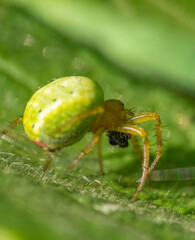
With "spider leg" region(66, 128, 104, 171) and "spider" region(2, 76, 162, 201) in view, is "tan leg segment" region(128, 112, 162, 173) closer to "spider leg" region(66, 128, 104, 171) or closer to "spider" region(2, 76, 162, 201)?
"spider" region(2, 76, 162, 201)

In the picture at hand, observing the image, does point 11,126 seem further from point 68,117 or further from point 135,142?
point 135,142

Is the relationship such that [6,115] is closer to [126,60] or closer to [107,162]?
[107,162]

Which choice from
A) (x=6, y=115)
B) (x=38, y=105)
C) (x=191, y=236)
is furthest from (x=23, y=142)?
(x=191, y=236)

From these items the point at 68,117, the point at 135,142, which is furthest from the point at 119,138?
the point at 68,117

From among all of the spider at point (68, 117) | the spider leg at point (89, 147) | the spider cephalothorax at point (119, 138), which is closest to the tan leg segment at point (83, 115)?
the spider at point (68, 117)

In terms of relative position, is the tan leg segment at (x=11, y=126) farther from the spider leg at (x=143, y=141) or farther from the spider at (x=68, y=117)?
the spider leg at (x=143, y=141)

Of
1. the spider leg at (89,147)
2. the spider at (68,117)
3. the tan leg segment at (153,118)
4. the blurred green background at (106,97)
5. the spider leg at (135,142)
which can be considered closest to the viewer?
the blurred green background at (106,97)

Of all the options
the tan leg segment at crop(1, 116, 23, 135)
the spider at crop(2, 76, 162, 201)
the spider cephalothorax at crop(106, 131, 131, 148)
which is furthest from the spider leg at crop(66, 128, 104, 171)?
the tan leg segment at crop(1, 116, 23, 135)
